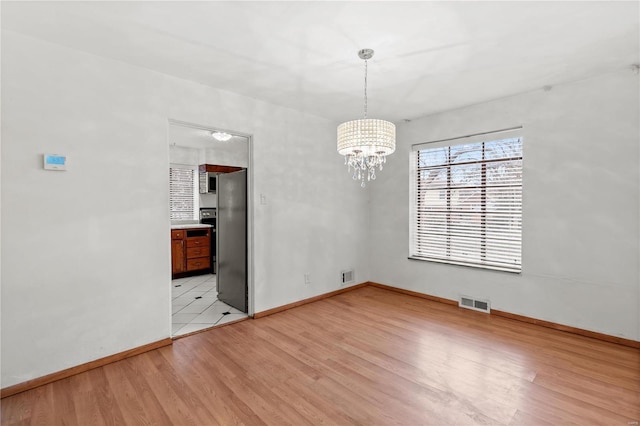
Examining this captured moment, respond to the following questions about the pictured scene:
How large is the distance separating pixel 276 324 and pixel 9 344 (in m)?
2.26

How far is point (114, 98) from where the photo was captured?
2730 mm

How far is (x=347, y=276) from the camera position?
193 inches

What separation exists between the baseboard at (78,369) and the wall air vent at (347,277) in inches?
101

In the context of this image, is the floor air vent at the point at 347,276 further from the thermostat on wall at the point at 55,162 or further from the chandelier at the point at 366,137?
the thermostat on wall at the point at 55,162

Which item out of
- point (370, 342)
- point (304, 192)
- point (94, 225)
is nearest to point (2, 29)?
point (94, 225)

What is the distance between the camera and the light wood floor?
201 centimetres

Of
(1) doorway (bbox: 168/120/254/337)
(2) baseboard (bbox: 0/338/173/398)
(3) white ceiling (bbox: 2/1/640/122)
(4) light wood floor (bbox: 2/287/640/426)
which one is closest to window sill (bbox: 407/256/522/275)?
(4) light wood floor (bbox: 2/287/640/426)

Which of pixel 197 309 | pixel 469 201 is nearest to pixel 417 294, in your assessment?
pixel 469 201

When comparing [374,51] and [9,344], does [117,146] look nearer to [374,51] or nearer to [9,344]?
[9,344]

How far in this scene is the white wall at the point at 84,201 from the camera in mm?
2289

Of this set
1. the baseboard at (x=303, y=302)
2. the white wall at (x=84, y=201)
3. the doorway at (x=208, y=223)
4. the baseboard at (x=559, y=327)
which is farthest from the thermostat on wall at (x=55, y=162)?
the baseboard at (x=559, y=327)

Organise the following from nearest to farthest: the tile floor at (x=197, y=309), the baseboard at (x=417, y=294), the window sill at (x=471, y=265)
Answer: the tile floor at (x=197, y=309)
the window sill at (x=471, y=265)
the baseboard at (x=417, y=294)

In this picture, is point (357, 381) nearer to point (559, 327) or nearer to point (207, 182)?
point (559, 327)

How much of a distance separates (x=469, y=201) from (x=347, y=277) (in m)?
2.14
